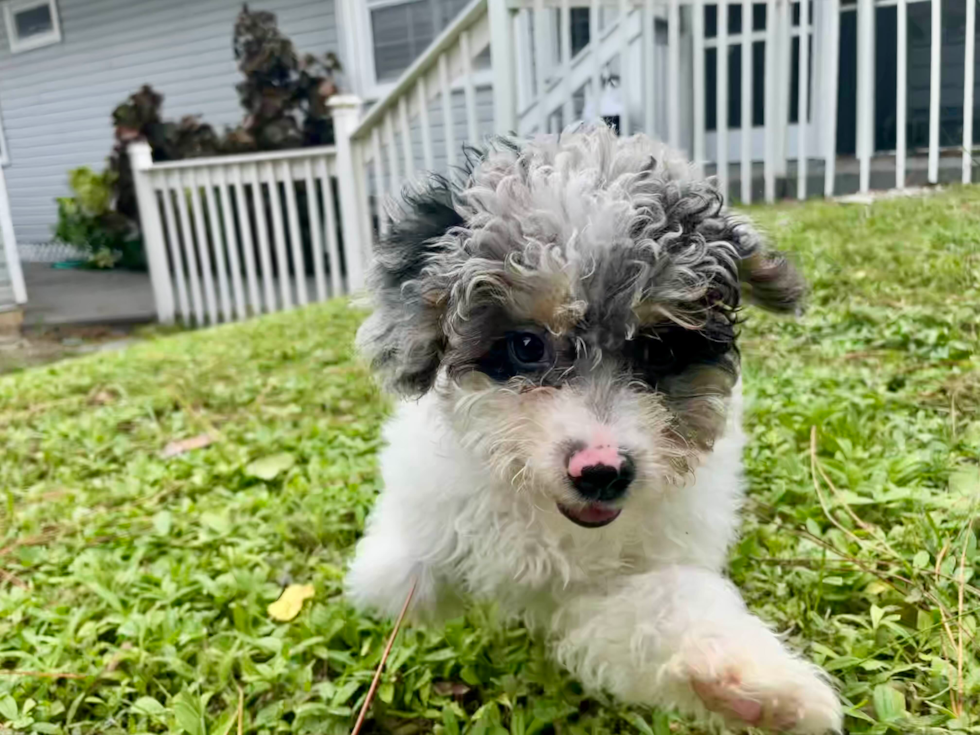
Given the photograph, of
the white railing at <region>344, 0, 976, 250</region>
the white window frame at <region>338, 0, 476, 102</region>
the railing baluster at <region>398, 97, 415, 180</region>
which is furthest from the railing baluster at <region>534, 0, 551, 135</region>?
the white window frame at <region>338, 0, 476, 102</region>

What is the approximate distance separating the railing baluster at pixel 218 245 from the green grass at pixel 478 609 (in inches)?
235

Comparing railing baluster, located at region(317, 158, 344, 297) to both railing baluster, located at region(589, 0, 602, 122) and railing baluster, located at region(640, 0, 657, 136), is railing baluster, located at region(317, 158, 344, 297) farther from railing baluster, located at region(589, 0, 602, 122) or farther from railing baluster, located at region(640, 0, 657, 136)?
railing baluster, located at region(640, 0, 657, 136)

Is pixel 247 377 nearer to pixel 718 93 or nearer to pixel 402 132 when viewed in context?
pixel 718 93

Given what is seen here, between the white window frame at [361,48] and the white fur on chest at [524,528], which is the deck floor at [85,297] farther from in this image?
the white fur on chest at [524,528]

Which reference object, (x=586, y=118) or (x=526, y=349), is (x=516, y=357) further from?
(x=586, y=118)

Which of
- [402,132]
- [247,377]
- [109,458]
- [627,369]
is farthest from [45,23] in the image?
[627,369]

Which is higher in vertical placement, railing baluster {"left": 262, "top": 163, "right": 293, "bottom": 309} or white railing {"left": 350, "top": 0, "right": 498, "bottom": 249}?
white railing {"left": 350, "top": 0, "right": 498, "bottom": 249}

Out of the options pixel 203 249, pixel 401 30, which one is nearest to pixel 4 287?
pixel 203 249

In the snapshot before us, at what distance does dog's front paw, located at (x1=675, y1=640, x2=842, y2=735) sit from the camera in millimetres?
1438

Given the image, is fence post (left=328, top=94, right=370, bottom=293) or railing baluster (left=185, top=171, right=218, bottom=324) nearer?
fence post (left=328, top=94, right=370, bottom=293)

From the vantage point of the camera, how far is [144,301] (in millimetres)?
11164

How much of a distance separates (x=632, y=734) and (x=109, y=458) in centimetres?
293

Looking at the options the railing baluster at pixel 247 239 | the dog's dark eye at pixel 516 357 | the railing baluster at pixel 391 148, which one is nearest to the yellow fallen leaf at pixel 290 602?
the dog's dark eye at pixel 516 357

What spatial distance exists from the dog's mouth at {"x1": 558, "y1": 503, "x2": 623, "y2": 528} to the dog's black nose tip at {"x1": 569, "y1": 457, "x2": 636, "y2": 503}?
98 millimetres
